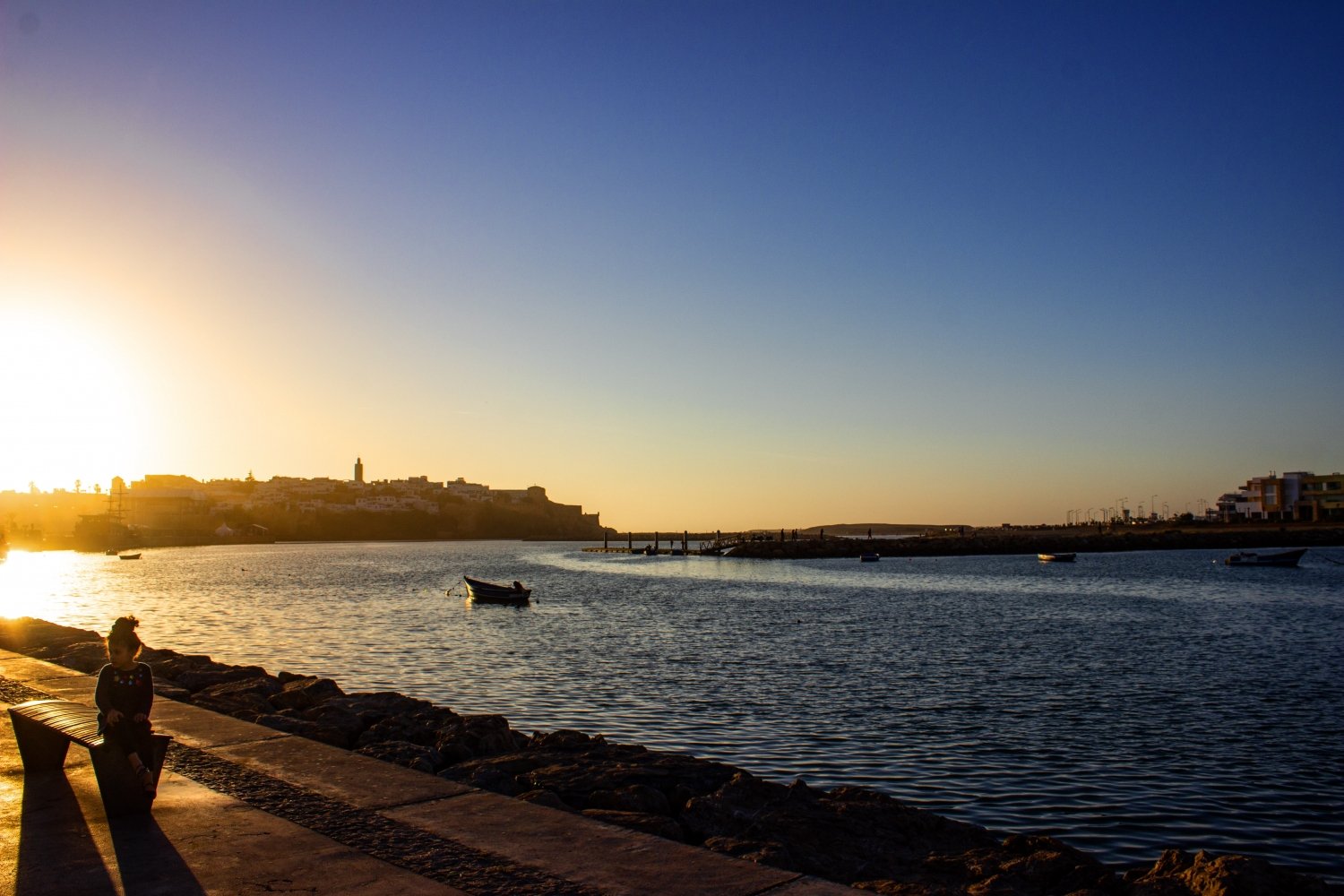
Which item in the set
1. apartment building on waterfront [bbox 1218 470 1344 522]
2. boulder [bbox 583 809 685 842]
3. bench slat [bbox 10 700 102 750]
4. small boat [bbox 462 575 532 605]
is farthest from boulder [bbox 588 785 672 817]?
apartment building on waterfront [bbox 1218 470 1344 522]

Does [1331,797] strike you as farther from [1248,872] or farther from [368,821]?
[368,821]

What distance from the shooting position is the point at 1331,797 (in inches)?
516

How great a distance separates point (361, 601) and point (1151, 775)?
46.0 m

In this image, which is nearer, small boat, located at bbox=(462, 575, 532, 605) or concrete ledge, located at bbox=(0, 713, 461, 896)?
concrete ledge, located at bbox=(0, 713, 461, 896)

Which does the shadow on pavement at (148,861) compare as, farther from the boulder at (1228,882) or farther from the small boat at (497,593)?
the small boat at (497,593)

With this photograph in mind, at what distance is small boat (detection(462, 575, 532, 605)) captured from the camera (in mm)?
50531

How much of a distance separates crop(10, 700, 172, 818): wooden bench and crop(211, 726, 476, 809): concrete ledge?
3.78 feet

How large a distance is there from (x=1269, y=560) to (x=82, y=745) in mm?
95677

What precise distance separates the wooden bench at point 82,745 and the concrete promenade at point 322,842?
131 mm

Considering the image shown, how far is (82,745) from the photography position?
736 cm

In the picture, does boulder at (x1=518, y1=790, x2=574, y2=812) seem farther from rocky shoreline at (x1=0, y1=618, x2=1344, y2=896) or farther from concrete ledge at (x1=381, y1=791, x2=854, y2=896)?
concrete ledge at (x1=381, y1=791, x2=854, y2=896)

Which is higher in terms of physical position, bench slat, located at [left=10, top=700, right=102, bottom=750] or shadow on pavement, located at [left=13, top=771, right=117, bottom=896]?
bench slat, located at [left=10, top=700, right=102, bottom=750]

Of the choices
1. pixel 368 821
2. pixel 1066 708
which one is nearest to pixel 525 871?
pixel 368 821

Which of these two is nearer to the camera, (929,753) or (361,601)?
(929,753)
